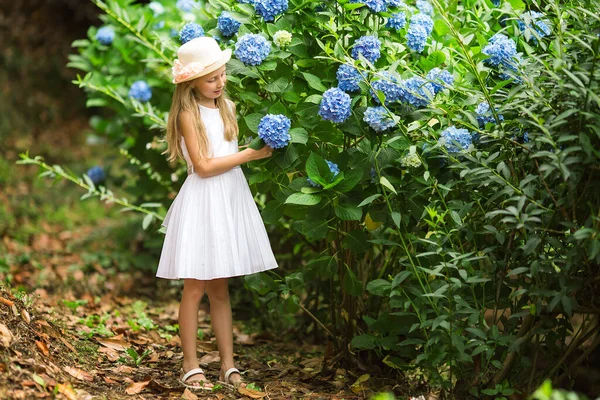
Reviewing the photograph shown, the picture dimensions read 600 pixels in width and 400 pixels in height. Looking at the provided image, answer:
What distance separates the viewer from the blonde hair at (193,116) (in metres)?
2.94

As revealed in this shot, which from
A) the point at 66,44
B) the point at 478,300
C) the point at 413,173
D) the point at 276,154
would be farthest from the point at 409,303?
the point at 66,44

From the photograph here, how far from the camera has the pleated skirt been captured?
291 centimetres

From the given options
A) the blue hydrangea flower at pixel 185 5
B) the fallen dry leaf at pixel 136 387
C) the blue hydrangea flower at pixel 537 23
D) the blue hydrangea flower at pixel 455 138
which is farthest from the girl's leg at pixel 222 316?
the blue hydrangea flower at pixel 185 5

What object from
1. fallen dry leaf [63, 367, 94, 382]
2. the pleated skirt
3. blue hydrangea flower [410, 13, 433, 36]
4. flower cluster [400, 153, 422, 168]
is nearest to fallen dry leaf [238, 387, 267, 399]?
the pleated skirt

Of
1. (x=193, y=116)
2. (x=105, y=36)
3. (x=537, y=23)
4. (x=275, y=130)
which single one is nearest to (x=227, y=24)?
(x=193, y=116)

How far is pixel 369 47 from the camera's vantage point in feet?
8.88

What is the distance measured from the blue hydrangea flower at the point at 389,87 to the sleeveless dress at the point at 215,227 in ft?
2.24

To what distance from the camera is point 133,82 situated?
4.61m

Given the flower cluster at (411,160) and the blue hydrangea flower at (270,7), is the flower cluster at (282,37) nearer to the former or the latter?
the blue hydrangea flower at (270,7)

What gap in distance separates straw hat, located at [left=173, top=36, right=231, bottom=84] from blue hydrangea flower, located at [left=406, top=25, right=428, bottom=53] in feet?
2.30

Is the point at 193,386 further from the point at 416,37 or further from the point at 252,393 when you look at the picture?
the point at 416,37

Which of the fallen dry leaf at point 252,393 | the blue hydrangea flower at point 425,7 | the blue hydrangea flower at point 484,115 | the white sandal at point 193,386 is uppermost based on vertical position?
the blue hydrangea flower at point 425,7

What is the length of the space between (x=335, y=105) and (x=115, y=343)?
1.62 m

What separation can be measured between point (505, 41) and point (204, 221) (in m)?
1.33
